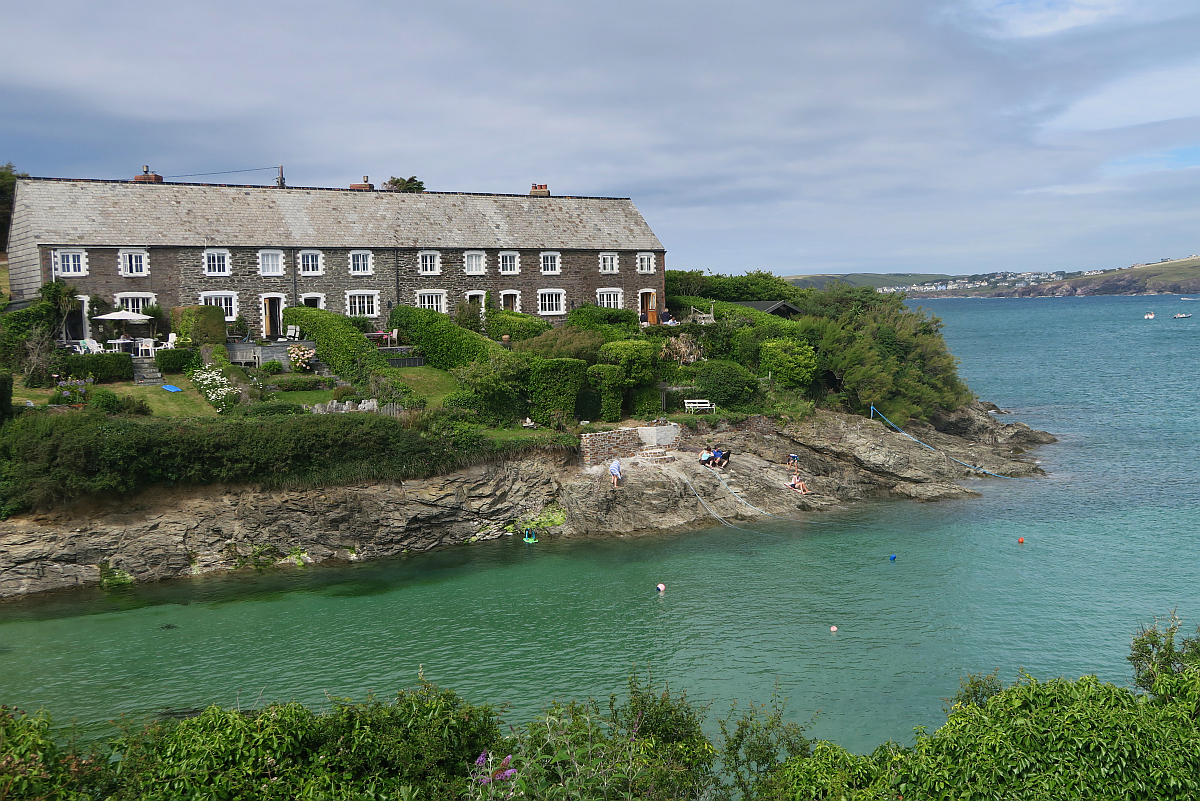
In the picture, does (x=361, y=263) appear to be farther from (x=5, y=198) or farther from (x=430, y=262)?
(x=5, y=198)

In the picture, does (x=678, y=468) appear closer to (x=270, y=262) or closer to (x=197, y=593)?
(x=197, y=593)

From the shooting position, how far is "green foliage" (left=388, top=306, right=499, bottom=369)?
132 feet

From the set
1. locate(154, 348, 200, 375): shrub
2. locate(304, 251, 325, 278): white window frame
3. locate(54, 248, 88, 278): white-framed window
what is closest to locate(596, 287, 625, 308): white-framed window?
locate(304, 251, 325, 278): white window frame

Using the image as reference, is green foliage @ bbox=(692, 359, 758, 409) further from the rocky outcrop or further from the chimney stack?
the chimney stack

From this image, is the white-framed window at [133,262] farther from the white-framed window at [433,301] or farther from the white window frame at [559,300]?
the white window frame at [559,300]

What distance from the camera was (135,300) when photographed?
4212cm

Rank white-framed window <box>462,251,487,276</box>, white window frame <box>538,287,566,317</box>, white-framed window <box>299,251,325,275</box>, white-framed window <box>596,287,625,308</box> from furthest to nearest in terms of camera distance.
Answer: white-framed window <box>596,287,625,308</box>
white window frame <box>538,287,566,317</box>
white-framed window <box>462,251,487,276</box>
white-framed window <box>299,251,325,275</box>

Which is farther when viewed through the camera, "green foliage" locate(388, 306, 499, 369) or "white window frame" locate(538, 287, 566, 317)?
"white window frame" locate(538, 287, 566, 317)

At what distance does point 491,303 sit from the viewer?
49812 millimetres

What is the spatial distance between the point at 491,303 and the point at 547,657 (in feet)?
103

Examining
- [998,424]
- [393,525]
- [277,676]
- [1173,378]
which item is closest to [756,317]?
[998,424]

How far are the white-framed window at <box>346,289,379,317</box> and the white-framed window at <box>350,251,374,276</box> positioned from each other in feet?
3.47

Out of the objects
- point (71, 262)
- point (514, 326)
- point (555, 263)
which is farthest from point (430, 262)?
point (71, 262)

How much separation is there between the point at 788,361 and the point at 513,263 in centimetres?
1889
